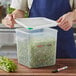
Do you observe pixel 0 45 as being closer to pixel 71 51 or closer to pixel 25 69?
pixel 71 51

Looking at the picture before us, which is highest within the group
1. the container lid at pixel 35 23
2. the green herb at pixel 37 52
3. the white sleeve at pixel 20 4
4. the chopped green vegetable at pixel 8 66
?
the white sleeve at pixel 20 4

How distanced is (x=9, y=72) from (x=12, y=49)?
1306mm

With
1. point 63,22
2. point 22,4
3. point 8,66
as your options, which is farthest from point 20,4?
point 8,66

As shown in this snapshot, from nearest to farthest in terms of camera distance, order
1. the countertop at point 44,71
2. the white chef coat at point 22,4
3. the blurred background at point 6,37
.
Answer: the countertop at point 44,71 → the white chef coat at point 22,4 → the blurred background at point 6,37

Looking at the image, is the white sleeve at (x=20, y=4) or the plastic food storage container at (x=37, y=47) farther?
the white sleeve at (x=20, y=4)

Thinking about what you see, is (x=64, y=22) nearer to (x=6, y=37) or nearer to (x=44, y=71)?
(x=44, y=71)

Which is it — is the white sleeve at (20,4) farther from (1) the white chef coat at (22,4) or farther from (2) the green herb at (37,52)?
(2) the green herb at (37,52)

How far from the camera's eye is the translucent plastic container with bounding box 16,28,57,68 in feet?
4.00

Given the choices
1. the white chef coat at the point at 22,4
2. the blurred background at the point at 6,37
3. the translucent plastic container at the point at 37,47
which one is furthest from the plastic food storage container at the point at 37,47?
the blurred background at the point at 6,37

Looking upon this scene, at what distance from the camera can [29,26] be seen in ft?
3.78

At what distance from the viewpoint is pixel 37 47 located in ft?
4.01

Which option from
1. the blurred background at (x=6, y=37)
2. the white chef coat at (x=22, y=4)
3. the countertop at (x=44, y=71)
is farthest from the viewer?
the blurred background at (x=6, y=37)

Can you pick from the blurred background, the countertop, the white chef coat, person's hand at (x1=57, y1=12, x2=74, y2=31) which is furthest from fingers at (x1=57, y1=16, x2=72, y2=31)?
the blurred background

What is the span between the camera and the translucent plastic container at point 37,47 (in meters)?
1.22
